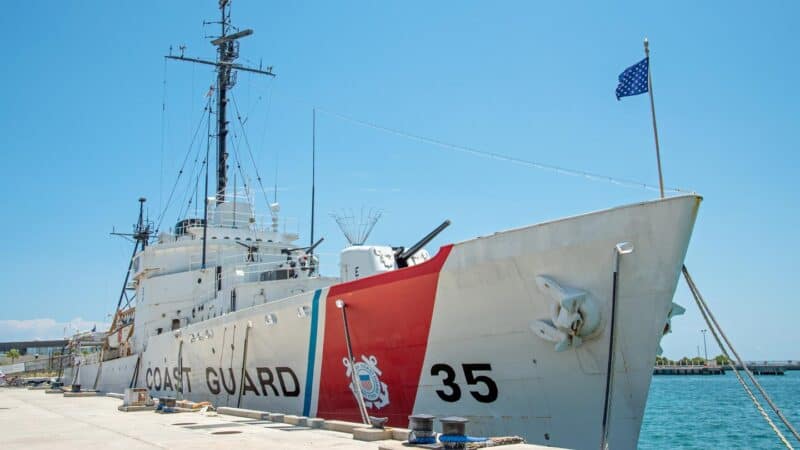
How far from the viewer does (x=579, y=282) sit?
7.90 meters

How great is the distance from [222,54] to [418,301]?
53.6 ft

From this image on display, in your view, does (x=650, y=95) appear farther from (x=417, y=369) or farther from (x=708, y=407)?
(x=708, y=407)

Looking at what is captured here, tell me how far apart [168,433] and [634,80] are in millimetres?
8017

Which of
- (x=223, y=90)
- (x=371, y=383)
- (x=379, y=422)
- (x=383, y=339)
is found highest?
(x=223, y=90)

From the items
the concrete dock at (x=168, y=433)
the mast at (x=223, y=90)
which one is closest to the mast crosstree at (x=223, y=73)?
the mast at (x=223, y=90)

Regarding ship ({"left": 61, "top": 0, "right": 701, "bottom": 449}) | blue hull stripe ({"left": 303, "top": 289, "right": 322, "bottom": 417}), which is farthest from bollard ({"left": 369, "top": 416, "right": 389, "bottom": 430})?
blue hull stripe ({"left": 303, "top": 289, "right": 322, "bottom": 417})

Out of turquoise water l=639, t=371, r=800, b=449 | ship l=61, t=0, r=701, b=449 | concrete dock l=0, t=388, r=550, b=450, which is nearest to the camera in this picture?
ship l=61, t=0, r=701, b=449

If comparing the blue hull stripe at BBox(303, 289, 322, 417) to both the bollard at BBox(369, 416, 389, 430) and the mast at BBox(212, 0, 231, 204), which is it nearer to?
the bollard at BBox(369, 416, 389, 430)

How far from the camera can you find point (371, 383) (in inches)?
402

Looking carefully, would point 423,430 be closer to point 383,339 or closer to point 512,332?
point 512,332

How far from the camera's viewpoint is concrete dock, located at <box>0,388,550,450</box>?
8.09 m

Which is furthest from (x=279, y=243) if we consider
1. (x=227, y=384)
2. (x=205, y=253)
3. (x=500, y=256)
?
(x=500, y=256)

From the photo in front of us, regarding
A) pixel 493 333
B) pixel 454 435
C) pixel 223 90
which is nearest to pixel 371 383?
pixel 493 333

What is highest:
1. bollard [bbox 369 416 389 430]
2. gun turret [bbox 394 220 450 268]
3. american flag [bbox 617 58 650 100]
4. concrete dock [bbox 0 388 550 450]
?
american flag [bbox 617 58 650 100]
